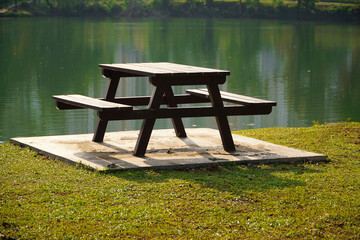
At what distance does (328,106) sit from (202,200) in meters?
14.7

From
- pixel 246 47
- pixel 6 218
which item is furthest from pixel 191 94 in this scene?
pixel 246 47

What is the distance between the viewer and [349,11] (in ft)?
305

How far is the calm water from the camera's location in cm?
1770

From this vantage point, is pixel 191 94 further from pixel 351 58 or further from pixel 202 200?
pixel 351 58

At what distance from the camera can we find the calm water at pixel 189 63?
1770 centimetres

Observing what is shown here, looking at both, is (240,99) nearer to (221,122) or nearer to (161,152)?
(221,122)

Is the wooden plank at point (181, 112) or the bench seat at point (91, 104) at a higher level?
the bench seat at point (91, 104)

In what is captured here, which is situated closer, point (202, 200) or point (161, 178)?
point (202, 200)

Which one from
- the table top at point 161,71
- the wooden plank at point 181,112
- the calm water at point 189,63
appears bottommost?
the calm water at point 189,63

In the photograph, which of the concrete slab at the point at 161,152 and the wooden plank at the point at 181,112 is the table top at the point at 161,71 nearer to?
the wooden plank at the point at 181,112

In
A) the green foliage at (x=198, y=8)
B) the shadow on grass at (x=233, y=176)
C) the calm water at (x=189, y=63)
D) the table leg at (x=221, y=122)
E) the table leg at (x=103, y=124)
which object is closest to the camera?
the shadow on grass at (x=233, y=176)

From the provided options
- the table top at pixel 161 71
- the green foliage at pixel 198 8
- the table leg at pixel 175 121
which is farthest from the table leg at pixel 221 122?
the green foliage at pixel 198 8

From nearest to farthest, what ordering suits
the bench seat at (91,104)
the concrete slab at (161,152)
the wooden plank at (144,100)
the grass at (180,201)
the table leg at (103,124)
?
the grass at (180,201) → the bench seat at (91,104) → the concrete slab at (161,152) → the table leg at (103,124) → the wooden plank at (144,100)

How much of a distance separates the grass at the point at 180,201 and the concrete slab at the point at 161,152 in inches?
8.6
